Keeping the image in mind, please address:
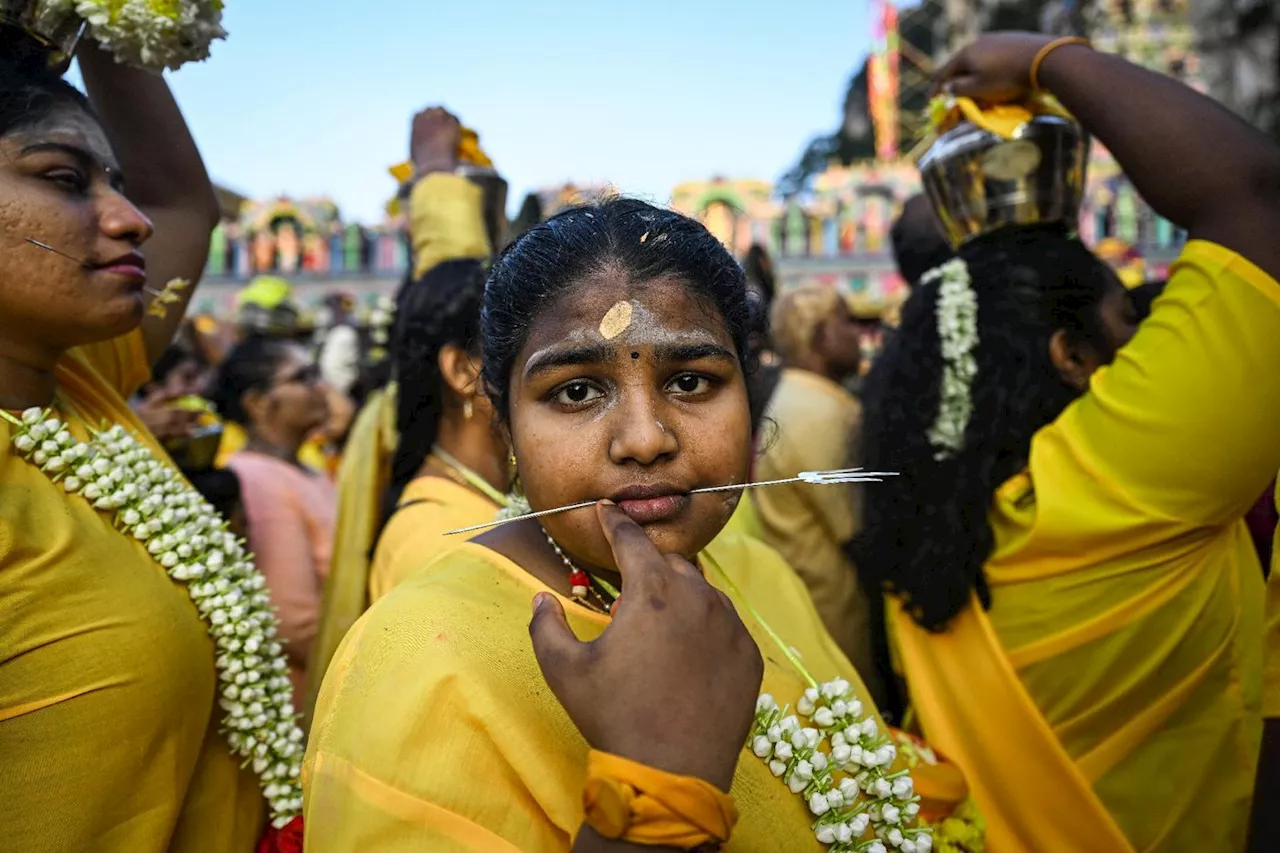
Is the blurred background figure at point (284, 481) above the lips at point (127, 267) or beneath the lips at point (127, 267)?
beneath

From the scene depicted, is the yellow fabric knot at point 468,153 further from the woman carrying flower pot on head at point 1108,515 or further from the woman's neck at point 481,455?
the woman carrying flower pot on head at point 1108,515

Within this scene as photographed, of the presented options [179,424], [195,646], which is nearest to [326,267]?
[179,424]

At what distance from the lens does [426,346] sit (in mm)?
3051

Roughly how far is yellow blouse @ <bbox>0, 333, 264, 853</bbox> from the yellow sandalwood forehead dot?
3.39ft

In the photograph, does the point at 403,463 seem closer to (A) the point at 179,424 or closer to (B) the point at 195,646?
(A) the point at 179,424

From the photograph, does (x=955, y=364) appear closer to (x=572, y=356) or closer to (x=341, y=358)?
(x=572, y=356)

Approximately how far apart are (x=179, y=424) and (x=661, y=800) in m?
2.72

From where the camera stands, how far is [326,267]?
22.4 m

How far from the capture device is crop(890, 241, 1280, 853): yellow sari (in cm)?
210

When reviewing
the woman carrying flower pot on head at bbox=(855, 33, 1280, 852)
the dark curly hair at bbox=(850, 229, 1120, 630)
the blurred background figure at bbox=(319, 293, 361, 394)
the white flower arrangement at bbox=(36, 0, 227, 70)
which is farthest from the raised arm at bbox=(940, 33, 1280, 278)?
the blurred background figure at bbox=(319, 293, 361, 394)

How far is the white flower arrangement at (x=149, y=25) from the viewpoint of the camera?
205cm

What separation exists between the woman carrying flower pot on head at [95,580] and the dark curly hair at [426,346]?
3.05ft

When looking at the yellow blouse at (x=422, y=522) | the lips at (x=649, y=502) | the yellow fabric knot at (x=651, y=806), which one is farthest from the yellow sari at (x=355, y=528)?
the yellow fabric knot at (x=651, y=806)

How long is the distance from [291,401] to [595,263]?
4137mm
